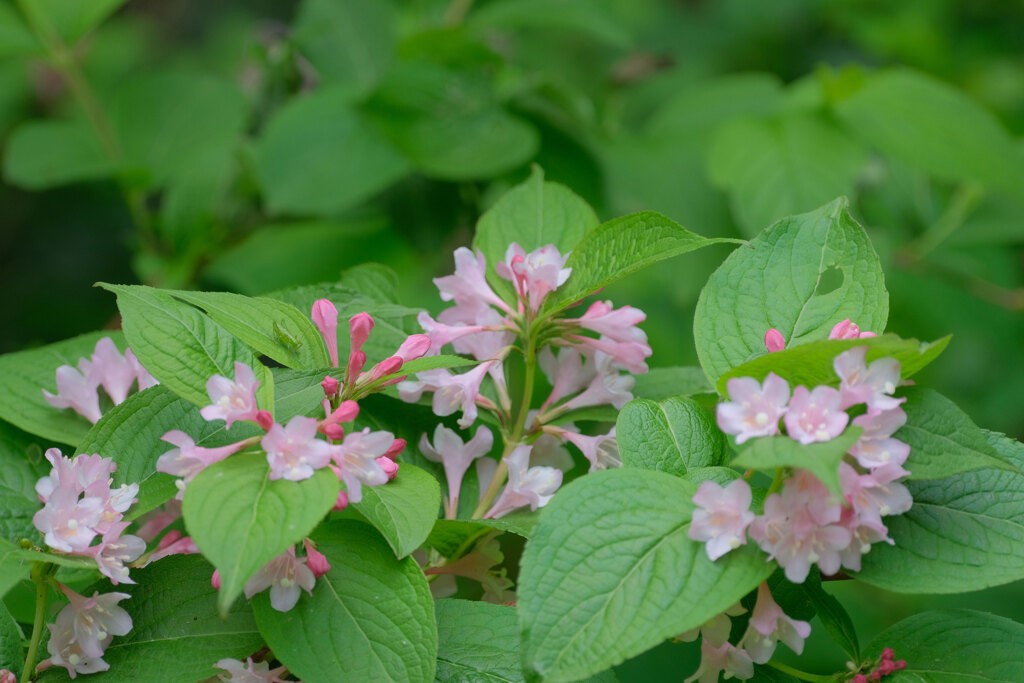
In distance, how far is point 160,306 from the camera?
701 mm

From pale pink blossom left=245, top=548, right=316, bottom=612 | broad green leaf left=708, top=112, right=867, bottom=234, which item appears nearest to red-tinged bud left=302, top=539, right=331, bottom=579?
pale pink blossom left=245, top=548, right=316, bottom=612

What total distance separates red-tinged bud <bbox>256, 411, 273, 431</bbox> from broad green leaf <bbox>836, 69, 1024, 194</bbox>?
4.18ft

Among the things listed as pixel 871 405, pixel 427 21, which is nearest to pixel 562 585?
pixel 871 405

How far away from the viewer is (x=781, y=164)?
1.59 m

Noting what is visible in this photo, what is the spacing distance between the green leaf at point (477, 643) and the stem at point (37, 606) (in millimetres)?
279

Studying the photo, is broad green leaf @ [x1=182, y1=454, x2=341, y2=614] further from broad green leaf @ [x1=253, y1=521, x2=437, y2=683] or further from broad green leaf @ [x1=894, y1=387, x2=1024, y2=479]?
broad green leaf @ [x1=894, y1=387, x2=1024, y2=479]

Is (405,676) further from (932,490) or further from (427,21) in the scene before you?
(427,21)

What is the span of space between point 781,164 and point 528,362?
94 cm

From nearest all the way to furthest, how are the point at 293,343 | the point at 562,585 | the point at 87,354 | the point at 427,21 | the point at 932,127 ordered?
1. the point at 562,585
2. the point at 293,343
3. the point at 87,354
4. the point at 932,127
5. the point at 427,21

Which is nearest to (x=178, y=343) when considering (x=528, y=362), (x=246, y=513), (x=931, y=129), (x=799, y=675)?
(x=246, y=513)

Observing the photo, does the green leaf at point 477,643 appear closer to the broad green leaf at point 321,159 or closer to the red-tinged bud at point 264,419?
the red-tinged bud at point 264,419

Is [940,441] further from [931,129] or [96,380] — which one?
[931,129]

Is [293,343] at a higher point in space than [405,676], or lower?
higher

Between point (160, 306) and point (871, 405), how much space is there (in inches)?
19.5
